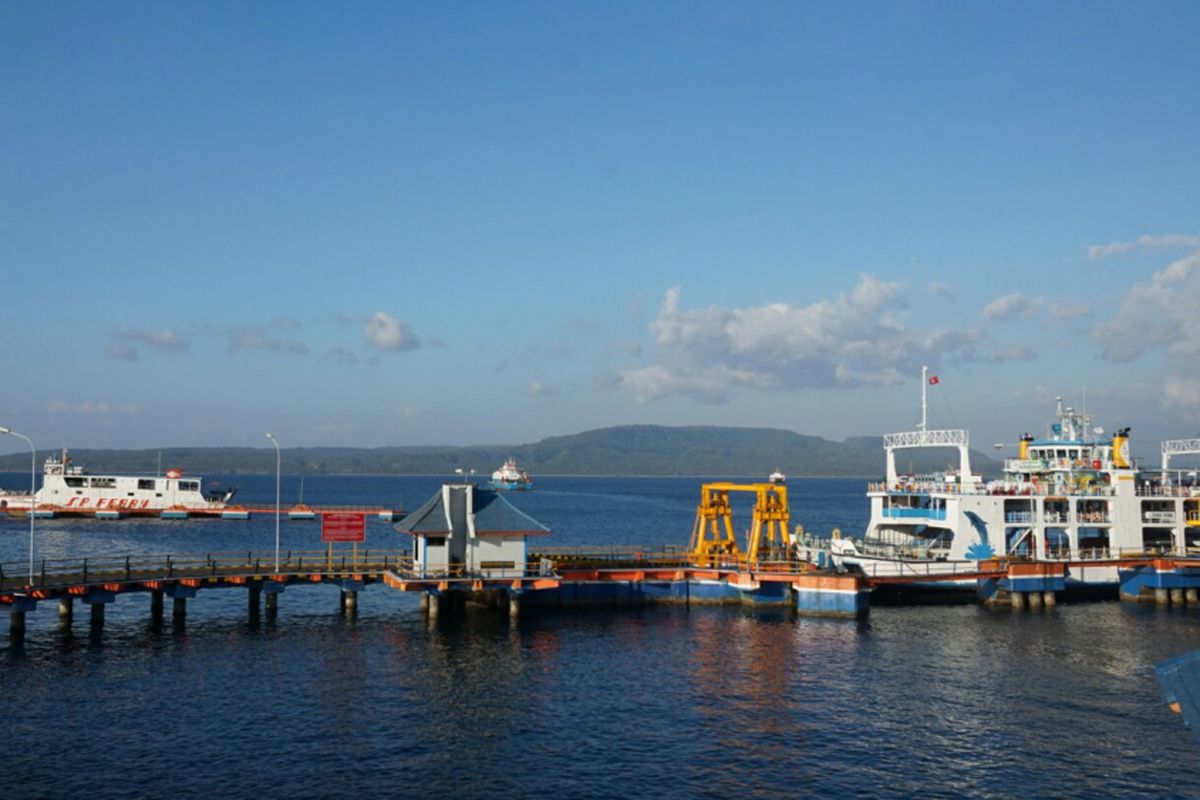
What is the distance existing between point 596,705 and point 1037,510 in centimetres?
3982

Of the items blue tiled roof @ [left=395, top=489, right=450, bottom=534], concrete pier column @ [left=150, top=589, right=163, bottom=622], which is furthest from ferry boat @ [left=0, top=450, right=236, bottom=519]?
blue tiled roof @ [left=395, top=489, right=450, bottom=534]

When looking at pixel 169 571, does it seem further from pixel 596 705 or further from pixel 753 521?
pixel 753 521

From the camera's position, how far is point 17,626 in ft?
149

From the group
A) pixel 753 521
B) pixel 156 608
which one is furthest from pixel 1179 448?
pixel 156 608

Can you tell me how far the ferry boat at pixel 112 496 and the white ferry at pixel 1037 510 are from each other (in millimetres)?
99970

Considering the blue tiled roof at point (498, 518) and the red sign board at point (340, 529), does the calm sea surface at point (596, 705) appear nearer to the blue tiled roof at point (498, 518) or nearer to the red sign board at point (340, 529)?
the red sign board at point (340, 529)

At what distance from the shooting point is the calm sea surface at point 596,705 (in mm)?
28953

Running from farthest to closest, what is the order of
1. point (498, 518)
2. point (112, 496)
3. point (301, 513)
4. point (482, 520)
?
1. point (301, 513)
2. point (112, 496)
3. point (498, 518)
4. point (482, 520)

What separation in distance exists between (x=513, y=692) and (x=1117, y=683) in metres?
25.3

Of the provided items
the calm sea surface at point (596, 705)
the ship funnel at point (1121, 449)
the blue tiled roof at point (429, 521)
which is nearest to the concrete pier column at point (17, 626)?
the calm sea surface at point (596, 705)

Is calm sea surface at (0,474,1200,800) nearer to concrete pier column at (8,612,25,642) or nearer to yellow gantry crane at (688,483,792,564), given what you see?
concrete pier column at (8,612,25,642)

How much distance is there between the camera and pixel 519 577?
52.7 m

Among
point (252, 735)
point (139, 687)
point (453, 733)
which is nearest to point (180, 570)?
point (139, 687)

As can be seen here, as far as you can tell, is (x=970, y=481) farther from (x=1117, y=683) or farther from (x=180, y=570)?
(x=180, y=570)
